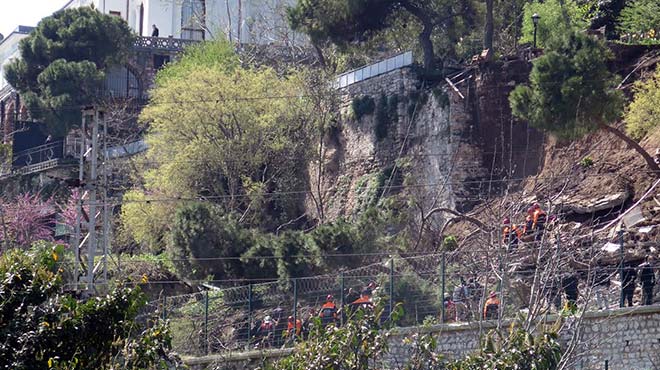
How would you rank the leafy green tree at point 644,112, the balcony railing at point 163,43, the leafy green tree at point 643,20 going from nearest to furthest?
the leafy green tree at point 644,112
the leafy green tree at point 643,20
the balcony railing at point 163,43

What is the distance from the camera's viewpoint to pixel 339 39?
126 feet

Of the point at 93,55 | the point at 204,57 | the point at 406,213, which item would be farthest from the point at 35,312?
the point at 93,55

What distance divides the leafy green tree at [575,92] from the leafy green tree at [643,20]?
A: 8570mm

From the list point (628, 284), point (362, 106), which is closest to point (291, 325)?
point (628, 284)

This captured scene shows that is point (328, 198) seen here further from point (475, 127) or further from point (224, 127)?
point (475, 127)

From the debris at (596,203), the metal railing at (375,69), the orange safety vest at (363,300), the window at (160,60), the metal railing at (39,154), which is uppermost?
the window at (160,60)

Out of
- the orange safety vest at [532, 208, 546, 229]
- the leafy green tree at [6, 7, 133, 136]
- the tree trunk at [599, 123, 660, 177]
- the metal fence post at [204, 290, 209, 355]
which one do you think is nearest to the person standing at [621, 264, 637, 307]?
the orange safety vest at [532, 208, 546, 229]

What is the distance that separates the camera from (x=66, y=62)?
160 ft

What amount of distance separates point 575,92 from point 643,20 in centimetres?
1105

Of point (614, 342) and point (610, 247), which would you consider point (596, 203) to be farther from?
point (614, 342)

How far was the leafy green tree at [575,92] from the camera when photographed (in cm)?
2819

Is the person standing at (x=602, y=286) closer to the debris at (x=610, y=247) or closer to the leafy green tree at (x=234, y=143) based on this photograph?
the debris at (x=610, y=247)

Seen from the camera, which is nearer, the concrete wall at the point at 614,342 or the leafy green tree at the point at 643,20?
the concrete wall at the point at 614,342

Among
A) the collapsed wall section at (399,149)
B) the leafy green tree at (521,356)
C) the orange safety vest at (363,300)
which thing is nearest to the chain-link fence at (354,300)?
the orange safety vest at (363,300)
